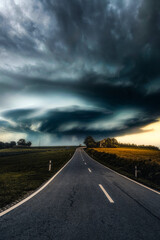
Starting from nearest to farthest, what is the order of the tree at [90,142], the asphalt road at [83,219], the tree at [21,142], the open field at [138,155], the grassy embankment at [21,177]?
the asphalt road at [83,219] → the grassy embankment at [21,177] → the open field at [138,155] → the tree at [90,142] → the tree at [21,142]

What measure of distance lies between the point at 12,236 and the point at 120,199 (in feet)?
12.4

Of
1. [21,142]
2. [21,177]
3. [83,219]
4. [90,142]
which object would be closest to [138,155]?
[21,177]

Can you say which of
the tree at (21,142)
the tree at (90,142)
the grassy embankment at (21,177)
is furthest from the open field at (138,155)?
the tree at (21,142)

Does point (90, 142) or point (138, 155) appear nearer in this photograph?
point (138, 155)

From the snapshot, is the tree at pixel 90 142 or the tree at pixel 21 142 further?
the tree at pixel 21 142

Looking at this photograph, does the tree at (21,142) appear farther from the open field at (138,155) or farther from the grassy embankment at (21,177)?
the grassy embankment at (21,177)

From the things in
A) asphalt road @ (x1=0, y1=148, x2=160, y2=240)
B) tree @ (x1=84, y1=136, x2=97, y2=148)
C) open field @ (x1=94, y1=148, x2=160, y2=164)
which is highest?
tree @ (x1=84, y1=136, x2=97, y2=148)

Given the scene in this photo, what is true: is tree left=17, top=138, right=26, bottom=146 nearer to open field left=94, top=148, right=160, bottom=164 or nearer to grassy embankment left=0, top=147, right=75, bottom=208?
open field left=94, top=148, right=160, bottom=164

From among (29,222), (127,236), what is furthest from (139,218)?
(29,222)

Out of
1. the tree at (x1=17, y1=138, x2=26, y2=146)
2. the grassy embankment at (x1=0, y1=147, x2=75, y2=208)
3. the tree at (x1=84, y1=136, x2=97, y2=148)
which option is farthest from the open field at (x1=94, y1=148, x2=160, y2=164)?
the tree at (x1=17, y1=138, x2=26, y2=146)

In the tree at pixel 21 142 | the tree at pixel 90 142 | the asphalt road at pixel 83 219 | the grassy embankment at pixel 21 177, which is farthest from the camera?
the tree at pixel 21 142

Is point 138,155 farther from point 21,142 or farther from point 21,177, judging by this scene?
point 21,142

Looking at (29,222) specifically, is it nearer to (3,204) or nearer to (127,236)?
(3,204)

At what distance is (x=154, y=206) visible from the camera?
4.34 metres
